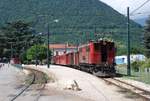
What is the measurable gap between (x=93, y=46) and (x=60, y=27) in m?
66.3

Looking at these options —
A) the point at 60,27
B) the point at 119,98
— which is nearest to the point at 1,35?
the point at 60,27

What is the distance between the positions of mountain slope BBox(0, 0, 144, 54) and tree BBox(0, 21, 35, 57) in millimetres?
3606

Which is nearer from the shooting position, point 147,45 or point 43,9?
point 147,45

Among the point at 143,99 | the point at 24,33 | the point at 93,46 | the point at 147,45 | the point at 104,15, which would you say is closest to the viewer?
the point at 143,99

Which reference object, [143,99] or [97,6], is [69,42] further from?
[143,99]

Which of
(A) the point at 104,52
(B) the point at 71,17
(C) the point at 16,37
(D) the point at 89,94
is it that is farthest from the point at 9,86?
(C) the point at 16,37

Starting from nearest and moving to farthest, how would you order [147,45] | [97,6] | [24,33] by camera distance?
[147,45] → [97,6] → [24,33]

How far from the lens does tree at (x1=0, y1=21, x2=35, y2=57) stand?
154750 mm

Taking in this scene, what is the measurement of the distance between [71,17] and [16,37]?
123 ft

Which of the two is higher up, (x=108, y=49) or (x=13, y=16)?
(x=13, y=16)

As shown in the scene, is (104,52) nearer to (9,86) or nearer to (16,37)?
(9,86)

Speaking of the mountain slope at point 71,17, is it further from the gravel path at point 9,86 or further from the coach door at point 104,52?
the gravel path at point 9,86

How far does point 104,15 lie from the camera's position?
4341 inches

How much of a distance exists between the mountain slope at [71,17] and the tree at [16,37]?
3.61 meters
